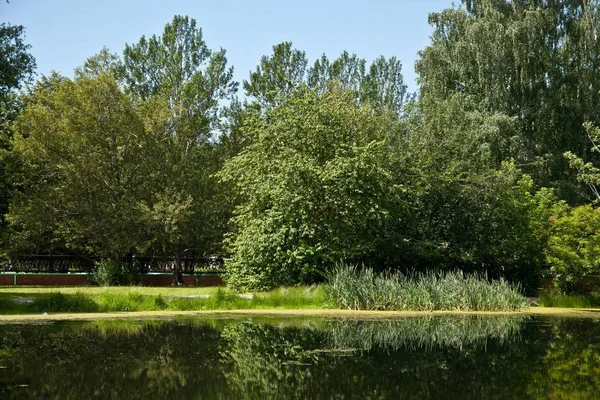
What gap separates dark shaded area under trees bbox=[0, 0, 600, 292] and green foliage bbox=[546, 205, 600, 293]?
100 millimetres

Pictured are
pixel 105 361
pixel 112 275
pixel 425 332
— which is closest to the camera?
pixel 105 361

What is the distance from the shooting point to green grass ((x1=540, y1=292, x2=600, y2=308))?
27739 millimetres

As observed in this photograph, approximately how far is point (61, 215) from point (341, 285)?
18456 mm

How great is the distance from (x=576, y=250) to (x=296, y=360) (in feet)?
66.2

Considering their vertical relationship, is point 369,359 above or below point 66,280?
below

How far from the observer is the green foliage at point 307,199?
25750mm

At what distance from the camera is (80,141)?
35.0 m

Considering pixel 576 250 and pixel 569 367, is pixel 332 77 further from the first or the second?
pixel 569 367

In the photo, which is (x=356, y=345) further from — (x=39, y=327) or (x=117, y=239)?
(x=117, y=239)

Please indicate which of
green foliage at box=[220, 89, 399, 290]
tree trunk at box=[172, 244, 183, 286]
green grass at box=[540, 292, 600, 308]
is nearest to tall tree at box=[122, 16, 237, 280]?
tree trunk at box=[172, 244, 183, 286]

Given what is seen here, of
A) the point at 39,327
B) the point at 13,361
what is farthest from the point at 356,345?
the point at 39,327

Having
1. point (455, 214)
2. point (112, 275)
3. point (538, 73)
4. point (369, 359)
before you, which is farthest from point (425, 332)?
point (538, 73)

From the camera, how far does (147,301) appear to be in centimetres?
2205

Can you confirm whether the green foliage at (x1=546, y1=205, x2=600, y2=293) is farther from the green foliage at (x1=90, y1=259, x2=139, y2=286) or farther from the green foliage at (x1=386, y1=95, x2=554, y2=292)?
the green foliage at (x1=90, y1=259, x2=139, y2=286)
